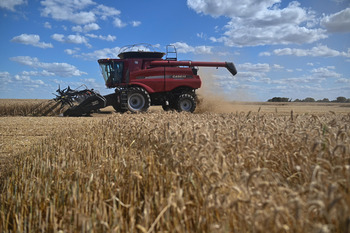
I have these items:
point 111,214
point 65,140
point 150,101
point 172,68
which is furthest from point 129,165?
point 172,68

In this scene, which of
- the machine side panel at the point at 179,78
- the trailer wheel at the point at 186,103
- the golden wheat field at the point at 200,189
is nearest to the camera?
the golden wheat field at the point at 200,189

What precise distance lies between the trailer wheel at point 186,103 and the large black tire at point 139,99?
1.59 metres

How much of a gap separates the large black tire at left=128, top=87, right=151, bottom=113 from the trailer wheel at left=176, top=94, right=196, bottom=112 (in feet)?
5.22

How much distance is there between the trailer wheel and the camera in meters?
14.8

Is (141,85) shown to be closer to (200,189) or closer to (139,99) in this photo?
(139,99)

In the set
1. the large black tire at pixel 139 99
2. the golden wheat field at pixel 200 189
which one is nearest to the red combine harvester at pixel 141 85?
the large black tire at pixel 139 99

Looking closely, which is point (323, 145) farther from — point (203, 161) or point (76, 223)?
point (76, 223)

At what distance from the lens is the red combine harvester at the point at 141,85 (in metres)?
14.2

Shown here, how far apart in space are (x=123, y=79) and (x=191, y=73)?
138 inches

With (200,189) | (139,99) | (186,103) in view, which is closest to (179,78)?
(186,103)

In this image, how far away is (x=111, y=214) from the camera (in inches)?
99.5

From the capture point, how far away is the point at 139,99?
14.1m

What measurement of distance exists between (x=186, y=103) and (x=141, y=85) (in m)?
2.42

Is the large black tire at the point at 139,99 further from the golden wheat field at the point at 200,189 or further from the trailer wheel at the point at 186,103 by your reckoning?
the golden wheat field at the point at 200,189
